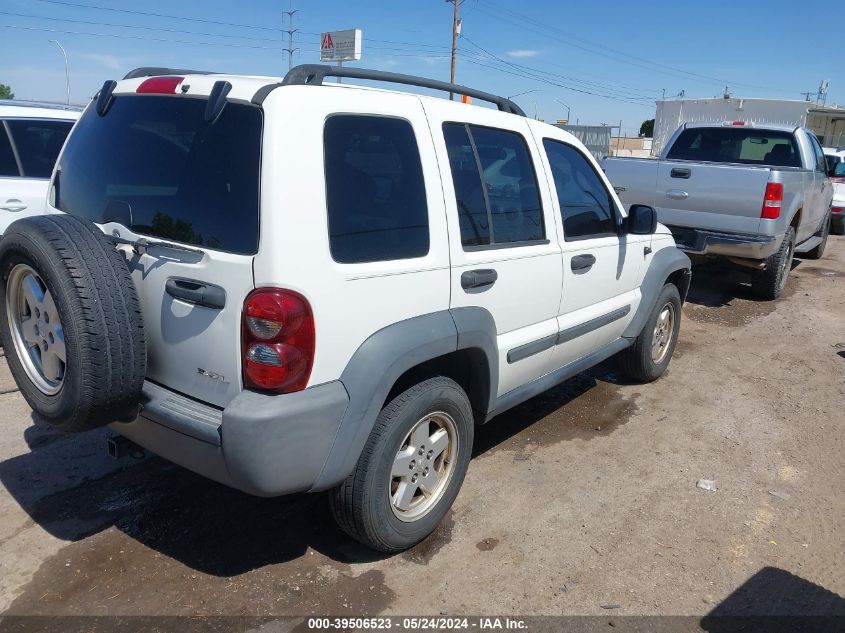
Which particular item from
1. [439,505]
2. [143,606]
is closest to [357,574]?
[439,505]

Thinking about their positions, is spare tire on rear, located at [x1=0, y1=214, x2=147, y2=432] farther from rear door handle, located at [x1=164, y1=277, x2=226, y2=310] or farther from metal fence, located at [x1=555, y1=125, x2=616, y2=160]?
metal fence, located at [x1=555, y1=125, x2=616, y2=160]

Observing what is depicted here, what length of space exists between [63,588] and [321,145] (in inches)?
83.5

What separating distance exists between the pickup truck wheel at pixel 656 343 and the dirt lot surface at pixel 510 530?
0.42 metres

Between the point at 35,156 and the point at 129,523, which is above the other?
the point at 35,156

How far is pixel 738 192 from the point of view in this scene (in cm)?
725

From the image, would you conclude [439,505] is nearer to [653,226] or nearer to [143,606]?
[143,606]

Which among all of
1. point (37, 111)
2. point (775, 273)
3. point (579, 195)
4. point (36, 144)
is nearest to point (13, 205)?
point (36, 144)

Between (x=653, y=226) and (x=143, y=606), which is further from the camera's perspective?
(x=653, y=226)

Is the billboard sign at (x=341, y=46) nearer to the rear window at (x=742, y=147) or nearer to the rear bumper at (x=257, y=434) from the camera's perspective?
the rear window at (x=742, y=147)

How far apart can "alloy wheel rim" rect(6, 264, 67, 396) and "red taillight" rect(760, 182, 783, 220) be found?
268 inches

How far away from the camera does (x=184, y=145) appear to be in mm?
2701

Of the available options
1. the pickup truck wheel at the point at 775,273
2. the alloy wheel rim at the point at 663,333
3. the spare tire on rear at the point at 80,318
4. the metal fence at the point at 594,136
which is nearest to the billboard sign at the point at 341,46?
the metal fence at the point at 594,136

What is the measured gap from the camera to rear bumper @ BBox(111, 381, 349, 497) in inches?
94.4

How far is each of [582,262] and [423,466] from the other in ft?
5.21
